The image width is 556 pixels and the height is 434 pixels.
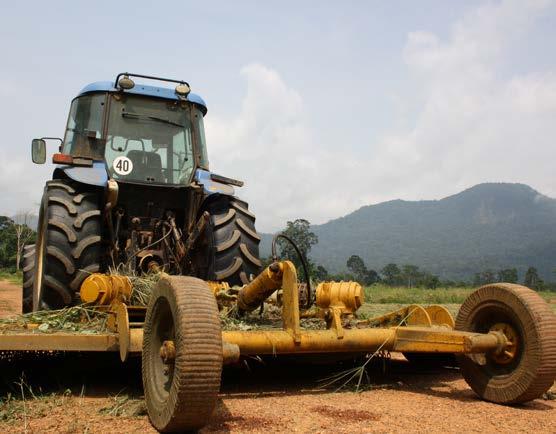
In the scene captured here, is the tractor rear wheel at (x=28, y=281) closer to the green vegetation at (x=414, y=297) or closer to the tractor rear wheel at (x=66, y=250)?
the tractor rear wheel at (x=66, y=250)

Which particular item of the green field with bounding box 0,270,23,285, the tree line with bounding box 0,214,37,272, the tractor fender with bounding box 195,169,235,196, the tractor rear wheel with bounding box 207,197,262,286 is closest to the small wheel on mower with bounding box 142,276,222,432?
the tractor rear wheel with bounding box 207,197,262,286

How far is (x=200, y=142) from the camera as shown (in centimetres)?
734

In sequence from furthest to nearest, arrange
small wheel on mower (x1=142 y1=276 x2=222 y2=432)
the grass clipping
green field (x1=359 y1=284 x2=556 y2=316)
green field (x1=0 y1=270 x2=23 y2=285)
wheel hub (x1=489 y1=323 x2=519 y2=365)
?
1. green field (x1=0 y1=270 x2=23 y2=285)
2. green field (x1=359 y1=284 x2=556 y2=316)
3. the grass clipping
4. wheel hub (x1=489 y1=323 x2=519 y2=365)
5. small wheel on mower (x1=142 y1=276 x2=222 y2=432)

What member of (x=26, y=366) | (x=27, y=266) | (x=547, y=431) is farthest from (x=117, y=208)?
(x=547, y=431)

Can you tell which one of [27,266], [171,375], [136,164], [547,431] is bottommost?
[547,431]

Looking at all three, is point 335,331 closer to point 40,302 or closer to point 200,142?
point 40,302

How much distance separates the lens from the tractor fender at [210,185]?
21.7 feet

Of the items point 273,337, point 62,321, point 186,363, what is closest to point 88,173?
point 62,321

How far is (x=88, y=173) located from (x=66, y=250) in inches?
38.2

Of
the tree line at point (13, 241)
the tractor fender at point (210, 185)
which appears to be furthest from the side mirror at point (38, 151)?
the tree line at point (13, 241)

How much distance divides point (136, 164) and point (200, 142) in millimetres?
886

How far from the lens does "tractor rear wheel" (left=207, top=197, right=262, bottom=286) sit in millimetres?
6332

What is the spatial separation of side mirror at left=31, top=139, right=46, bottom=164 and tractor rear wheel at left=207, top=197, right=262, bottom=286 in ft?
6.64

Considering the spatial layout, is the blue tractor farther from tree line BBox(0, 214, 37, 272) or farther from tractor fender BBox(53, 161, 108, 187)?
tree line BBox(0, 214, 37, 272)
